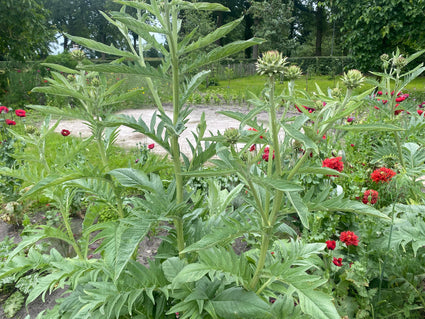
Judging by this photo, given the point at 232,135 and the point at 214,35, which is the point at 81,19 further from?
the point at 232,135

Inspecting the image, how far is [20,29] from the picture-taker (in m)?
8.90

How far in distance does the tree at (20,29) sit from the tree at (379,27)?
8999 mm

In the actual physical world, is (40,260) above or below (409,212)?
below

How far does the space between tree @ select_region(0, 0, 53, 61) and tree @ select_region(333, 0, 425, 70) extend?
29.5 ft

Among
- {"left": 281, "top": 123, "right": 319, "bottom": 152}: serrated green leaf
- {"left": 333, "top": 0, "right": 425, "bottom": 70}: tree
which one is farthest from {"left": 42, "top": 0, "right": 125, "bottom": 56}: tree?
{"left": 281, "top": 123, "right": 319, "bottom": 152}: serrated green leaf

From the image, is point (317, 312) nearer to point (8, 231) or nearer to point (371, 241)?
point (371, 241)

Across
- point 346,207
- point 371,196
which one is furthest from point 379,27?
point 346,207

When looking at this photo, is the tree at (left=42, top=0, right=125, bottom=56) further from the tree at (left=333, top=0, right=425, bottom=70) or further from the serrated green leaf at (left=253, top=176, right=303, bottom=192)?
the serrated green leaf at (left=253, top=176, right=303, bottom=192)

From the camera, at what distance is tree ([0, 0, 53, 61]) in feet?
27.3

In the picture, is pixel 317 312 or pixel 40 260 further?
pixel 40 260

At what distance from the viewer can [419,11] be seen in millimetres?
6863

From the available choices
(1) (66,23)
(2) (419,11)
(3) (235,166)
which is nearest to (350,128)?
(3) (235,166)

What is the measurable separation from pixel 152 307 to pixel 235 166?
0.81 m

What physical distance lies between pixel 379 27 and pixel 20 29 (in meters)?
10.3
